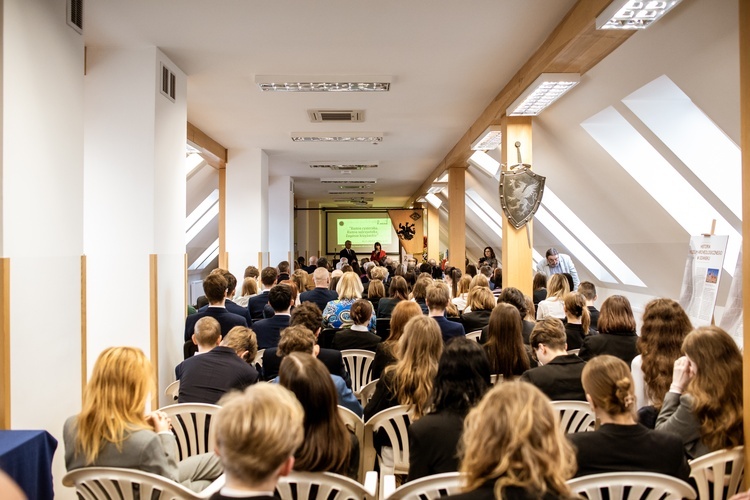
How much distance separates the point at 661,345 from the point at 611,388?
1.25 metres

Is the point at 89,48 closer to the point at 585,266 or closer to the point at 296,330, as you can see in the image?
the point at 296,330

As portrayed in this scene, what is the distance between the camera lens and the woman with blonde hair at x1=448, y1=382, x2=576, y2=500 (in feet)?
5.03

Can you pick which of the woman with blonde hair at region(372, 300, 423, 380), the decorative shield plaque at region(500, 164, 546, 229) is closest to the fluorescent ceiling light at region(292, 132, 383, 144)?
the decorative shield plaque at region(500, 164, 546, 229)

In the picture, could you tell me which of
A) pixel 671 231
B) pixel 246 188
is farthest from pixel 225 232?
pixel 671 231

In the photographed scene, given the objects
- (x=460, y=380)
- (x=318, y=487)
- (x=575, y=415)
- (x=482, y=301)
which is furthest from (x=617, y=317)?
(x=318, y=487)

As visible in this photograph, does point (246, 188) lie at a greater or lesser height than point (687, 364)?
greater

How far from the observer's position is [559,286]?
5.48 meters

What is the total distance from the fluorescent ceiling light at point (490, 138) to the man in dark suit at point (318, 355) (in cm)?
405

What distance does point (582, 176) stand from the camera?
7.81m

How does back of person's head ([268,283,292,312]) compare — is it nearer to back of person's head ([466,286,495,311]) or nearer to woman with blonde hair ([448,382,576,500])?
back of person's head ([466,286,495,311])

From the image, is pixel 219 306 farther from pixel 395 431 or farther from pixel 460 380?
pixel 460 380

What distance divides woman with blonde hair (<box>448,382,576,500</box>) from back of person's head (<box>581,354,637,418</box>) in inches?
22.4

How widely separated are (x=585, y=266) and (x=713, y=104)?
595 centimetres

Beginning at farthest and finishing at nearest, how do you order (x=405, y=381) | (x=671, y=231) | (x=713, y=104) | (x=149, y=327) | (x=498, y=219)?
(x=498, y=219), (x=671, y=231), (x=149, y=327), (x=713, y=104), (x=405, y=381)
